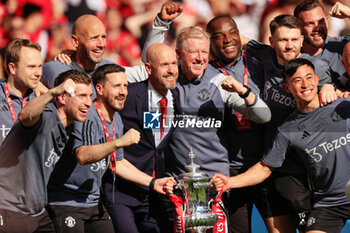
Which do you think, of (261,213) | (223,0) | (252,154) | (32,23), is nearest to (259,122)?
(252,154)

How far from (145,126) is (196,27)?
34.7 inches

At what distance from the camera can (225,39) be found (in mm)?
5789

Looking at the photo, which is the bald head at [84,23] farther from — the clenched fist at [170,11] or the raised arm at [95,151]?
the raised arm at [95,151]

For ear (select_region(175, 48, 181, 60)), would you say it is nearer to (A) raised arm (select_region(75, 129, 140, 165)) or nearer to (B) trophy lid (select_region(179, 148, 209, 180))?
(B) trophy lid (select_region(179, 148, 209, 180))

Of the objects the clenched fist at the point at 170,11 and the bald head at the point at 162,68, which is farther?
the clenched fist at the point at 170,11

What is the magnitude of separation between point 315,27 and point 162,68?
4.28 feet

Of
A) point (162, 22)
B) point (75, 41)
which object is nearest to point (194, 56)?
point (162, 22)

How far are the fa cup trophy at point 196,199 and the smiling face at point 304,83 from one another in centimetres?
97

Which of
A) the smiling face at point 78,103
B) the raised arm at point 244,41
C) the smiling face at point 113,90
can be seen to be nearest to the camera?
the smiling face at point 78,103

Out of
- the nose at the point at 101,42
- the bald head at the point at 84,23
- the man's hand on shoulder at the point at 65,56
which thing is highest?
the bald head at the point at 84,23

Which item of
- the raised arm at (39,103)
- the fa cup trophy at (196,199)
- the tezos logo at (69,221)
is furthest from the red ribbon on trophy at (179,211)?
the raised arm at (39,103)

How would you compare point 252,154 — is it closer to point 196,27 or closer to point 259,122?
point 259,122

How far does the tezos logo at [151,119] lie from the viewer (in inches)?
222

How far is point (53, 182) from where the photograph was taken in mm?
5320
